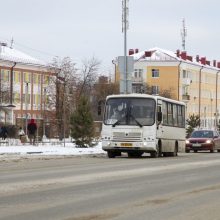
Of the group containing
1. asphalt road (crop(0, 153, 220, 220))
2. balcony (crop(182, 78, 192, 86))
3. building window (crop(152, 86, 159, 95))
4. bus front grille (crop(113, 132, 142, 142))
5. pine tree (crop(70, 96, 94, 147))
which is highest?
balcony (crop(182, 78, 192, 86))

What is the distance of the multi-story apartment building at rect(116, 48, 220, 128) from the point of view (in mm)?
117062

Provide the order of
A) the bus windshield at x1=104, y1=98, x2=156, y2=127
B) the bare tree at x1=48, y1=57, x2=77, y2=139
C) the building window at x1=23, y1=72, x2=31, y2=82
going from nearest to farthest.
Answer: the bus windshield at x1=104, y1=98, x2=156, y2=127, the bare tree at x1=48, y1=57, x2=77, y2=139, the building window at x1=23, y1=72, x2=31, y2=82

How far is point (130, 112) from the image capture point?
33.4 metres

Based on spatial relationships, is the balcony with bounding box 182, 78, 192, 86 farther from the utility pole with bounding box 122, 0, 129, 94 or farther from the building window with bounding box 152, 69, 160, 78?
the utility pole with bounding box 122, 0, 129, 94

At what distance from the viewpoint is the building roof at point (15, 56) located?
100500mm

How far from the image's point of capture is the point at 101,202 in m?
13.5

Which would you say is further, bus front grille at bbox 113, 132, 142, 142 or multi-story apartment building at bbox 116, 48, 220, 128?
multi-story apartment building at bbox 116, 48, 220, 128

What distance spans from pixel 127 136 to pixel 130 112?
1150 mm

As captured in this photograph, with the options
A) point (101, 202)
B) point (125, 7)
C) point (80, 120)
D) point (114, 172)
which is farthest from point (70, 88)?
point (101, 202)

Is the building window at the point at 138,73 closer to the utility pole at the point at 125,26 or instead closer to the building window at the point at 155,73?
the building window at the point at 155,73

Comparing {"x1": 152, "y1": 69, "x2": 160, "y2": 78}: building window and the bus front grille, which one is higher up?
{"x1": 152, "y1": 69, "x2": 160, "y2": 78}: building window

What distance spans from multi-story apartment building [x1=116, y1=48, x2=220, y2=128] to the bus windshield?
73.2 metres

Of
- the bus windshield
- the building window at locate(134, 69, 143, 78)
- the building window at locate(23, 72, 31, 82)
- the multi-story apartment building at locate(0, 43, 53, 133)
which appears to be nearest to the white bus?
the bus windshield

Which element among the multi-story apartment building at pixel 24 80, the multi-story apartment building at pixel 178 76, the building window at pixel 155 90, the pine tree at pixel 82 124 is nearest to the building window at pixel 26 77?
the multi-story apartment building at pixel 24 80
